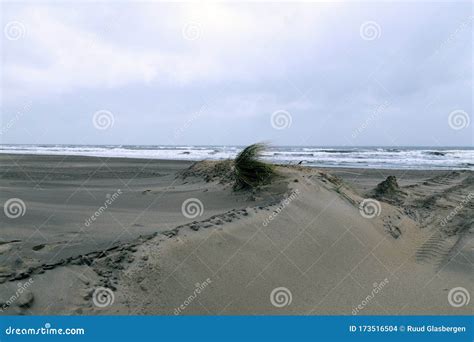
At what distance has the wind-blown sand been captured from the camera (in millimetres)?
3125

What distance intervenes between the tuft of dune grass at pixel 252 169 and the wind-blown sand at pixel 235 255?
0.95 feet

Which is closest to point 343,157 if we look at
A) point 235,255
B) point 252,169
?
point 252,169

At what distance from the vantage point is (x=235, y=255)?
402 centimetres

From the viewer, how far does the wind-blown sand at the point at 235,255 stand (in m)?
3.12

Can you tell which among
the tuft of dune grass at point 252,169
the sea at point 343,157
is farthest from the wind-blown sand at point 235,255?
the sea at point 343,157

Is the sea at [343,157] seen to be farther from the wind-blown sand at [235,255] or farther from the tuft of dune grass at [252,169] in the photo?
the wind-blown sand at [235,255]

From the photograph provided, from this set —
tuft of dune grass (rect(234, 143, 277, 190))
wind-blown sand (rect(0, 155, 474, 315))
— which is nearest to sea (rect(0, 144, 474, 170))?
tuft of dune grass (rect(234, 143, 277, 190))

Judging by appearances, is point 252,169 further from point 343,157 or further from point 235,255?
point 343,157

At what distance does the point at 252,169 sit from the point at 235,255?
267 centimetres

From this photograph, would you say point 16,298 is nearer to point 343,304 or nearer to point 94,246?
point 94,246

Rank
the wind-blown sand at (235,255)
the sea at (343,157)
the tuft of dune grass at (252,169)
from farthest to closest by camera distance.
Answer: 1. the sea at (343,157)
2. the tuft of dune grass at (252,169)
3. the wind-blown sand at (235,255)

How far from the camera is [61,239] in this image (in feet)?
13.8

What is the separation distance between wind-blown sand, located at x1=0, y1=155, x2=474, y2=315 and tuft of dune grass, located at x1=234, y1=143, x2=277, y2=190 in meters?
0.29

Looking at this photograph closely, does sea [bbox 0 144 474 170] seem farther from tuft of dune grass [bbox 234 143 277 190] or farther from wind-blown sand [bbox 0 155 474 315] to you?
wind-blown sand [bbox 0 155 474 315]
